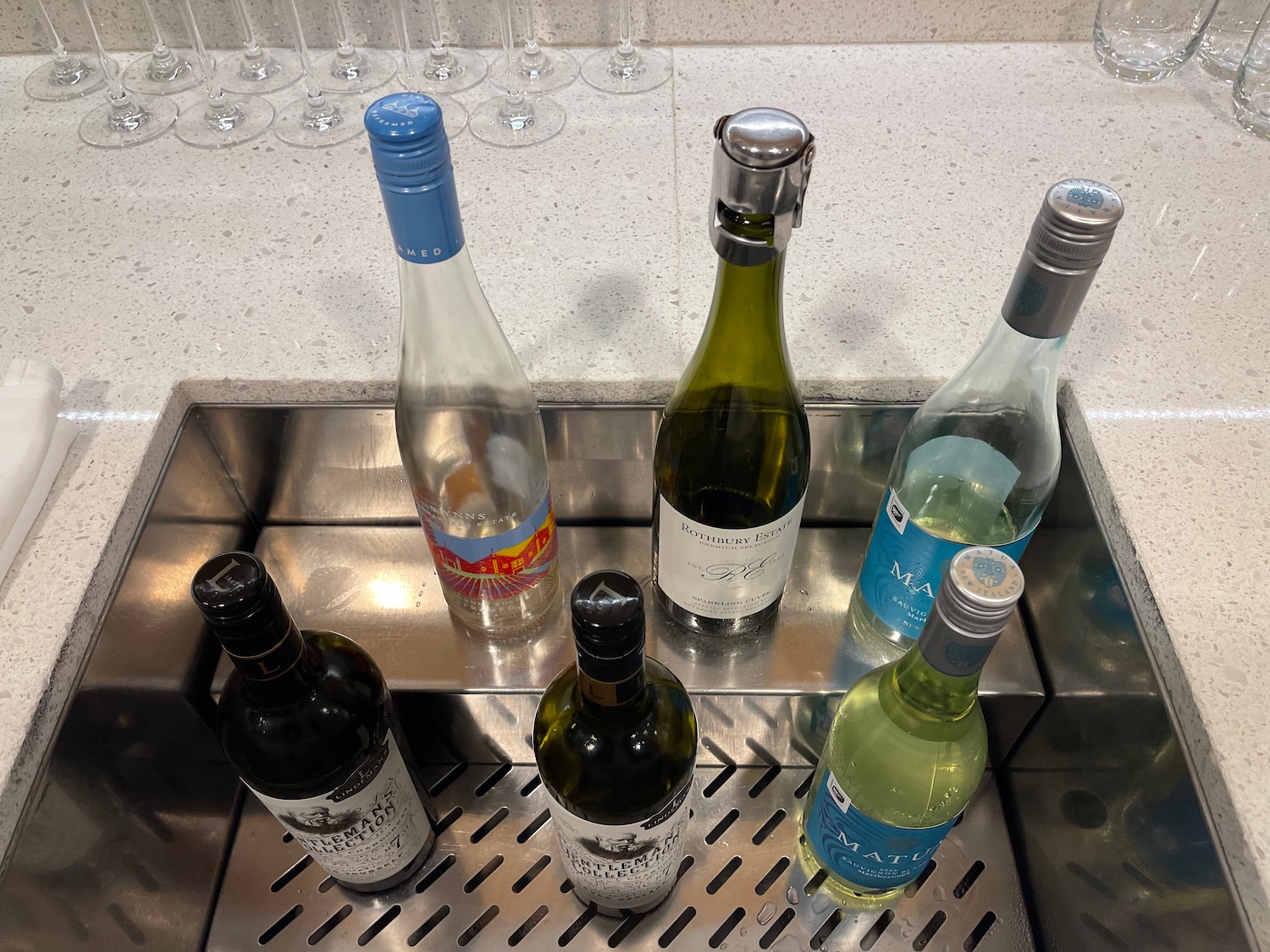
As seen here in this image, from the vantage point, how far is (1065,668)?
49cm

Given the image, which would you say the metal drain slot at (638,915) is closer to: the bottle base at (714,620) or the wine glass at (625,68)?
the bottle base at (714,620)

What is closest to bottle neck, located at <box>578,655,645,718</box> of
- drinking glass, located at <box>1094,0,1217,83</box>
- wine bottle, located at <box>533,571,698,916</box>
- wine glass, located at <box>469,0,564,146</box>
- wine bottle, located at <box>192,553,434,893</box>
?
wine bottle, located at <box>533,571,698,916</box>

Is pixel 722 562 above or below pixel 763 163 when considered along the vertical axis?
below

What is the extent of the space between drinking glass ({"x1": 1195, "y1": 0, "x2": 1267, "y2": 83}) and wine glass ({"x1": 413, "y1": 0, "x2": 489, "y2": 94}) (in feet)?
1.83

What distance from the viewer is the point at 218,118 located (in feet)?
2.16

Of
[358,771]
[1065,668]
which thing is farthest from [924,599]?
[358,771]

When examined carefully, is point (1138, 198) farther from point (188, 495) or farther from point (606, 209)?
point (188, 495)

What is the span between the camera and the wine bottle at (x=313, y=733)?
0.36m

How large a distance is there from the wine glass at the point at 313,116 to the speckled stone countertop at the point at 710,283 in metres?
0.02

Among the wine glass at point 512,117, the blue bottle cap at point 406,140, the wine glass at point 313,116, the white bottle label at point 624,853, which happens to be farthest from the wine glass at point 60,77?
the white bottle label at point 624,853

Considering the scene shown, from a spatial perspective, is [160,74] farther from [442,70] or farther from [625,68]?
[625,68]

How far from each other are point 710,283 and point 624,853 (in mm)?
325

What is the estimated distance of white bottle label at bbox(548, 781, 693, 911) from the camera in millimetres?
406

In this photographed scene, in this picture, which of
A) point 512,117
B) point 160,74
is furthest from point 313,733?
point 160,74
